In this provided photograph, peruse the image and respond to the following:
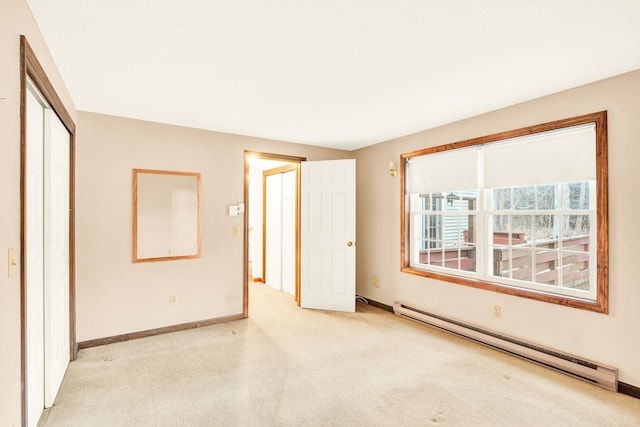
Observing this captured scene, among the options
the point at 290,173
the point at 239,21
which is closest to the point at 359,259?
the point at 290,173

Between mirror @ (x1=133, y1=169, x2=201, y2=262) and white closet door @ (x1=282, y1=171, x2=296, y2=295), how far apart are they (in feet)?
6.01

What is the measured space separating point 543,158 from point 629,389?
187 cm

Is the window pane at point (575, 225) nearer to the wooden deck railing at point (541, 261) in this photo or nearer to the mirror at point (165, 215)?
the wooden deck railing at point (541, 261)

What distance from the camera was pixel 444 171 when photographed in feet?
12.4

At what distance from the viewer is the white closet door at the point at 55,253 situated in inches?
85.9

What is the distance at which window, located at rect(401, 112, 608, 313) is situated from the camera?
264 centimetres

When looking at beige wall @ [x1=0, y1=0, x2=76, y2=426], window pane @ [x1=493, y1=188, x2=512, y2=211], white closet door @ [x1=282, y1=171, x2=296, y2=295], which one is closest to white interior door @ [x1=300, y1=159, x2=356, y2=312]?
white closet door @ [x1=282, y1=171, x2=296, y2=295]

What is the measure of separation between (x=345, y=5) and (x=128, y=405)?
2.87 m

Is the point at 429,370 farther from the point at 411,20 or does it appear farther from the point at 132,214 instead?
the point at 132,214

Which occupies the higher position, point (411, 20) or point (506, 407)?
point (411, 20)

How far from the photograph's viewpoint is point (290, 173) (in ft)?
17.7

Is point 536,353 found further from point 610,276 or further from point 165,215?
point 165,215
